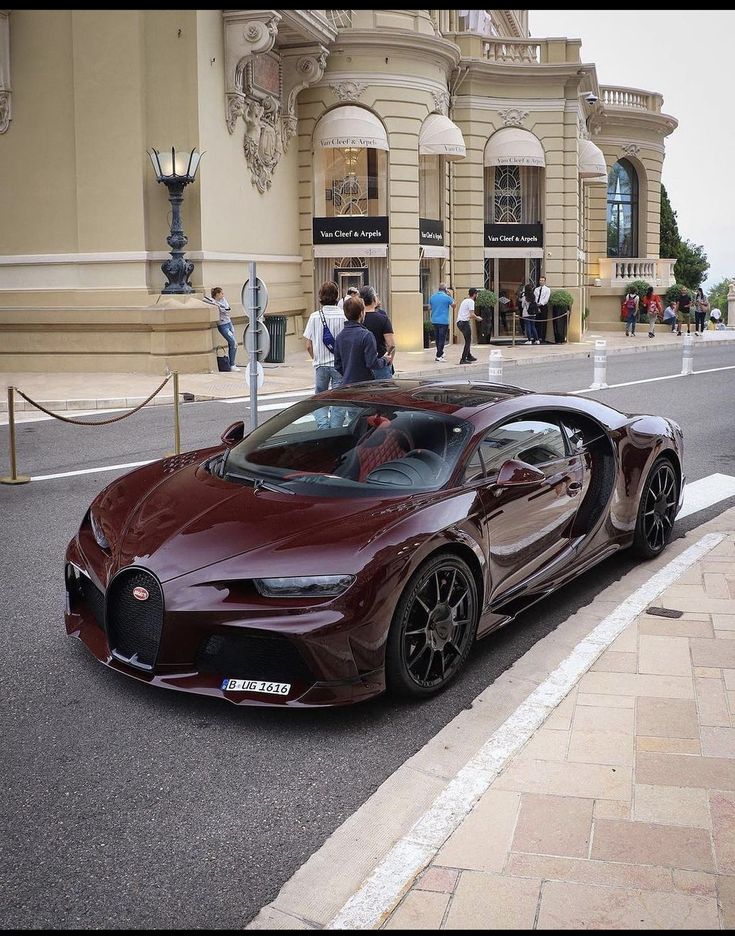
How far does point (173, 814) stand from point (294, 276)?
2654 cm

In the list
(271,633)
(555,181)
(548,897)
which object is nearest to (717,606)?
(271,633)

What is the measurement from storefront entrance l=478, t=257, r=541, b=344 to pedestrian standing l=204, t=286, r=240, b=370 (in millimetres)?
14419

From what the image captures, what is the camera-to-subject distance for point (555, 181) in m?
35.3

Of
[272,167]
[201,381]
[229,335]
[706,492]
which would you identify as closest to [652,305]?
[272,167]

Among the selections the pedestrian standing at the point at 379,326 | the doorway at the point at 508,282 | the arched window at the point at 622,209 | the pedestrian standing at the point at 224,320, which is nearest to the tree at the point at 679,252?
the arched window at the point at 622,209

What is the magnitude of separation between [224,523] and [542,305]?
3083 cm

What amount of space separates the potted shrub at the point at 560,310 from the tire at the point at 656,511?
2832 centimetres

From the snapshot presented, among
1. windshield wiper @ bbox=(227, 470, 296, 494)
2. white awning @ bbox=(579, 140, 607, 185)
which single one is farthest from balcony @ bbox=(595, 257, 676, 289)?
windshield wiper @ bbox=(227, 470, 296, 494)

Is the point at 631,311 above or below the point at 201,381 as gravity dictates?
above

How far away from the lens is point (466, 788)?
4.03 meters

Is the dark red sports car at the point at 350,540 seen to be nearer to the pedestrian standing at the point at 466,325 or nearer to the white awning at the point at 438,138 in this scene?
the pedestrian standing at the point at 466,325

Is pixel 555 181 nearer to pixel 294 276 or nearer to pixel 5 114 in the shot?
pixel 294 276

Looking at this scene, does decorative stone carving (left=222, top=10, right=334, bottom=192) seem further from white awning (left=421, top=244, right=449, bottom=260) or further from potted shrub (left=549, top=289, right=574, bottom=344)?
potted shrub (left=549, top=289, right=574, bottom=344)

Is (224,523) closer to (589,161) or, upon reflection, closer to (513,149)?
(513,149)
